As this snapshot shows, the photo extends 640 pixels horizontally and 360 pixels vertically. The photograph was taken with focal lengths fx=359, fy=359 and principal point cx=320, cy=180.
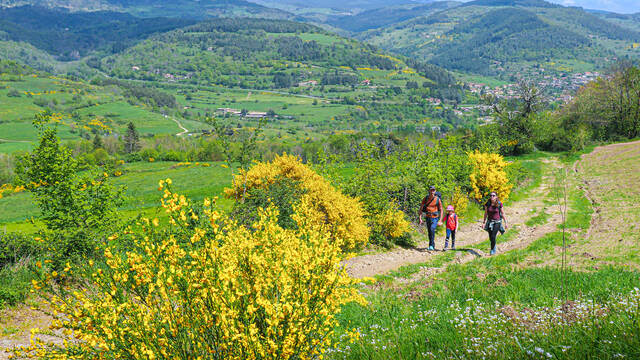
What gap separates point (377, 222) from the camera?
1636cm

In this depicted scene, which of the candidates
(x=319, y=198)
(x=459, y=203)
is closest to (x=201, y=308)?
(x=319, y=198)

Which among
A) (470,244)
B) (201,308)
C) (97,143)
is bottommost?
(97,143)

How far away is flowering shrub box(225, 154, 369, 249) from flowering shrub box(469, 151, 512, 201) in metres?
10.3

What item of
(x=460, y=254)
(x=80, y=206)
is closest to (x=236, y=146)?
(x=80, y=206)

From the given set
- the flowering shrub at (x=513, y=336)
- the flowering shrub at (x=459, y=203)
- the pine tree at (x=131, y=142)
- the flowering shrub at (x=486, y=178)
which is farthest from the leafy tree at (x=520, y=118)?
the pine tree at (x=131, y=142)

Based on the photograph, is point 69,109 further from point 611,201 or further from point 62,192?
point 611,201

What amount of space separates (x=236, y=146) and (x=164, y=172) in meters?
76.2

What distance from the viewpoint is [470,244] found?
15.6 meters

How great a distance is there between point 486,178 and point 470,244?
8970 millimetres

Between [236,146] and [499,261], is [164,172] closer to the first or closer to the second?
[236,146]

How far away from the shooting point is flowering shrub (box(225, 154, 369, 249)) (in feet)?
46.6

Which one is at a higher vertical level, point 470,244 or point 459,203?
point 459,203

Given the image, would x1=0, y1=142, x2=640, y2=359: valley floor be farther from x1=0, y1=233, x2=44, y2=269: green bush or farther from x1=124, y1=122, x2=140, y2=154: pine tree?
x1=124, y1=122, x2=140, y2=154: pine tree

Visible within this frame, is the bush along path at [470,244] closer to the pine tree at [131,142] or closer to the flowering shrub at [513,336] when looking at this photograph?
the flowering shrub at [513,336]
